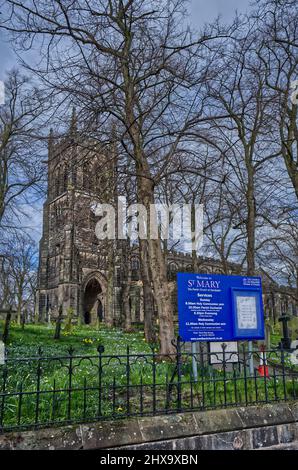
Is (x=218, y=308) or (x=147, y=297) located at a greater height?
(x=147, y=297)

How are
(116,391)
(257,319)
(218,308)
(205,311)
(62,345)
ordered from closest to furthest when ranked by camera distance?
(116,391) → (205,311) → (218,308) → (257,319) → (62,345)

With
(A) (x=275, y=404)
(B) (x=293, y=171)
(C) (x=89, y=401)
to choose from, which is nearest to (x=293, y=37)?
(B) (x=293, y=171)

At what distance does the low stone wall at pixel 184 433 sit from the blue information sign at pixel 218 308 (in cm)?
204

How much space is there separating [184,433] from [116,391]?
89.7 inches

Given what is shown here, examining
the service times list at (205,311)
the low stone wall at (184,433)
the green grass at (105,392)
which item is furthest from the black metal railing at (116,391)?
the service times list at (205,311)

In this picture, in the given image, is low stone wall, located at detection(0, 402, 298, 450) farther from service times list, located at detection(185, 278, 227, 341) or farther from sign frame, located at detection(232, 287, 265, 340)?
sign frame, located at detection(232, 287, 265, 340)

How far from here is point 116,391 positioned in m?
6.89

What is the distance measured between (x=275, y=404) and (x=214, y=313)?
2.21m

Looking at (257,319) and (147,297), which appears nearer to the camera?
(257,319)

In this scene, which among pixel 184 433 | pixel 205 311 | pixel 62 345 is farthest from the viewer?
pixel 62 345

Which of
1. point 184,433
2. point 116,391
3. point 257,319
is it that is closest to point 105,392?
point 116,391

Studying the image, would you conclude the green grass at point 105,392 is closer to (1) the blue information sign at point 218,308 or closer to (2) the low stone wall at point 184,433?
(2) the low stone wall at point 184,433

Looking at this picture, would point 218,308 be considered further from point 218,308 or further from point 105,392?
point 105,392

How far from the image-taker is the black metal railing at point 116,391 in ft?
15.8
